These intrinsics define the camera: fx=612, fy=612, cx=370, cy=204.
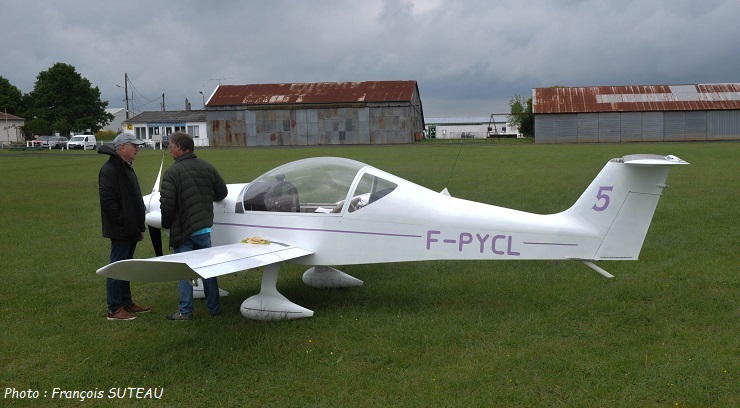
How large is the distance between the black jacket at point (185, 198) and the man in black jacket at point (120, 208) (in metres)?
0.36

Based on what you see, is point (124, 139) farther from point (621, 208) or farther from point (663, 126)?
point (663, 126)

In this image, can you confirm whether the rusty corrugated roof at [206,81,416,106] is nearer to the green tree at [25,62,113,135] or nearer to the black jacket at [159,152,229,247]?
the green tree at [25,62,113,135]

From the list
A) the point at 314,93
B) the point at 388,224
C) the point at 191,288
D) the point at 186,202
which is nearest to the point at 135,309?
the point at 191,288

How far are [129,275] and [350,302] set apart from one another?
2.72m

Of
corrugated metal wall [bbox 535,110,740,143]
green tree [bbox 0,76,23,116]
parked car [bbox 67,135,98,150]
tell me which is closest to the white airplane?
corrugated metal wall [bbox 535,110,740,143]

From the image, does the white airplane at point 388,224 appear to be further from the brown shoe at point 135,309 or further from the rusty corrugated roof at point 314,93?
the rusty corrugated roof at point 314,93

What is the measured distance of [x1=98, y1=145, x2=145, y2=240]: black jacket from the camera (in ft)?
20.0

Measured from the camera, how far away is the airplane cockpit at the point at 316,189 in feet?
20.9

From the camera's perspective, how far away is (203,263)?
5.21 meters

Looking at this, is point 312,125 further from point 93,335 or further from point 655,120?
point 93,335

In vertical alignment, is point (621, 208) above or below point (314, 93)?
below

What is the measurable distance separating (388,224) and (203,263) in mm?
1913

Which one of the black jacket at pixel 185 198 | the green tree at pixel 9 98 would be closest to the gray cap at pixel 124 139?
the black jacket at pixel 185 198

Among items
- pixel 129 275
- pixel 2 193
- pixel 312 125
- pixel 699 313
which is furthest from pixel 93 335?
pixel 312 125
